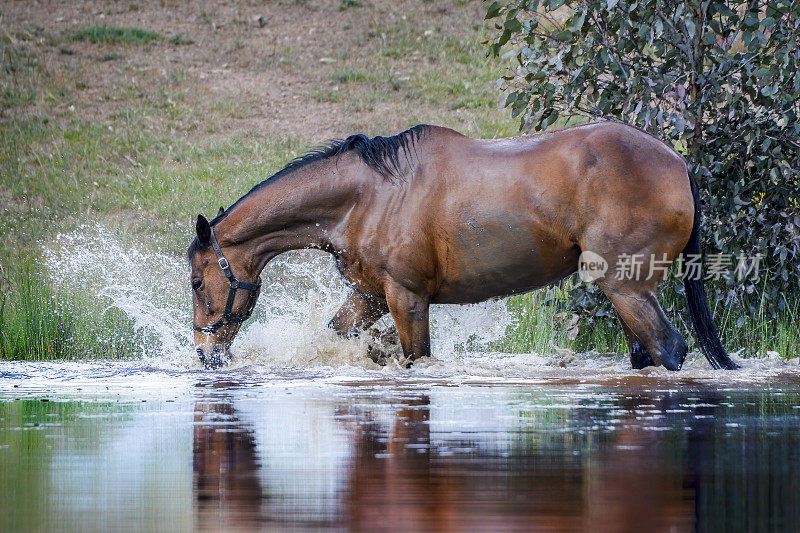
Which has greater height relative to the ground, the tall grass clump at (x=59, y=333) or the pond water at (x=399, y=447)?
the tall grass clump at (x=59, y=333)

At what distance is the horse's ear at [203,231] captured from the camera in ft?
23.5

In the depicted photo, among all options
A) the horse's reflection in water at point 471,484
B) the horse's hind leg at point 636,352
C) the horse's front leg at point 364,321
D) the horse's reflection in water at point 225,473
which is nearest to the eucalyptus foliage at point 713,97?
the horse's hind leg at point 636,352

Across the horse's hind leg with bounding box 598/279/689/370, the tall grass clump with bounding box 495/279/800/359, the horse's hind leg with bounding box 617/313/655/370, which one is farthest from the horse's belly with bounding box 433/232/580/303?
the tall grass clump with bounding box 495/279/800/359

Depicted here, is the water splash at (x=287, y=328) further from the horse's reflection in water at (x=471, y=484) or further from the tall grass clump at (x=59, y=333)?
the horse's reflection in water at (x=471, y=484)

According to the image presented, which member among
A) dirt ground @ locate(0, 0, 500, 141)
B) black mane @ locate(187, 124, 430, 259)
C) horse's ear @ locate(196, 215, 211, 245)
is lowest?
horse's ear @ locate(196, 215, 211, 245)

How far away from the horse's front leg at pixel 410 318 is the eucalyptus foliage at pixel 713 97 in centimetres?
160

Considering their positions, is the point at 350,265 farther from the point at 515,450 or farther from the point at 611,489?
the point at 611,489

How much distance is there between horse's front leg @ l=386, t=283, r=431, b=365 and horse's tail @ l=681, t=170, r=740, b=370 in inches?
66.3

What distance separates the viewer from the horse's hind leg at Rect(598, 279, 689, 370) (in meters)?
6.47

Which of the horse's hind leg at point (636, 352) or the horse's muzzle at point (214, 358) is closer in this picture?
the horse's hind leg at point (636, 352)

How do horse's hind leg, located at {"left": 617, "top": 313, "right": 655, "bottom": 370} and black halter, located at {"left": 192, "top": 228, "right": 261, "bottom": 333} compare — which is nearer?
horse's hind leg, located at {"left": 617, "top": 313, "right": 655, "bottom": 370}

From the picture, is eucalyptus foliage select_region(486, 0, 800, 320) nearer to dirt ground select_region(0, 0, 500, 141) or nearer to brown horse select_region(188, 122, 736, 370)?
brown horse select_region(188, 122, 736, 370)

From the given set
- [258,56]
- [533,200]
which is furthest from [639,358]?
[258,56]

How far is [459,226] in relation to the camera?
6.78 meters
